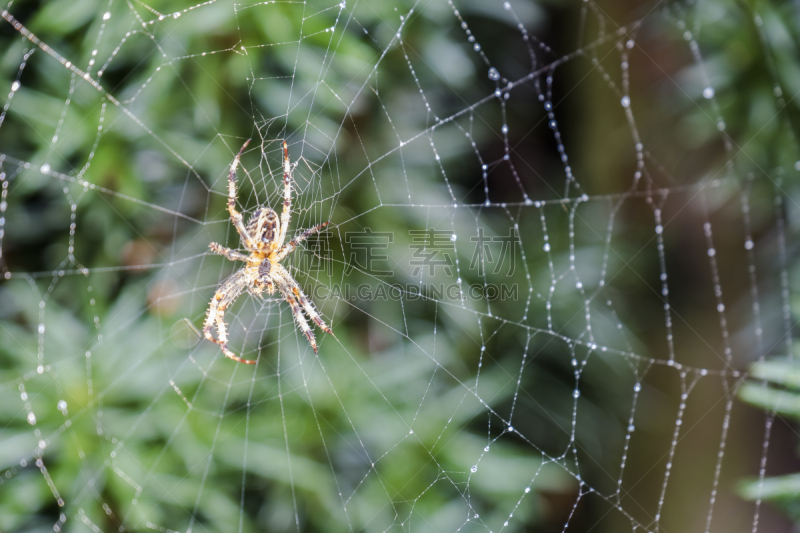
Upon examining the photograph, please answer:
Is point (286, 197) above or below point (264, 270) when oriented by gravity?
above

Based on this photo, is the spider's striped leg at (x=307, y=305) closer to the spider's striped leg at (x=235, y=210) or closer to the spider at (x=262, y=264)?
the spider at (x=262, y=264)

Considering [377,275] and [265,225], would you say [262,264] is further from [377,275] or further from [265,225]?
[377,275]

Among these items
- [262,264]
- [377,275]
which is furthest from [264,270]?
[377,275]

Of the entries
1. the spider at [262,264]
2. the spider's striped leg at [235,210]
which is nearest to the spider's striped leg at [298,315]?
the spider at [262,264]

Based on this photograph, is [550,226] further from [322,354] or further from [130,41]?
[130,41]

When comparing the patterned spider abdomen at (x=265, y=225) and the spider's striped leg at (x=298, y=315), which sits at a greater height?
the patterned spider abdomen at (x=265, y=225)

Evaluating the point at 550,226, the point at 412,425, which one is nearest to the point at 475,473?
the point at 412,425
